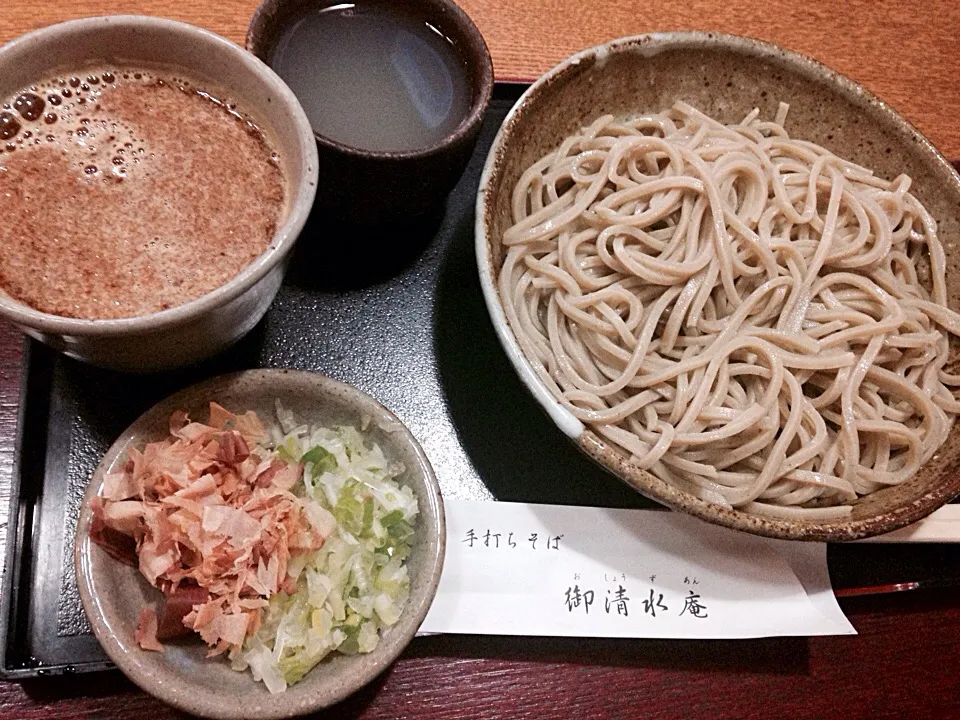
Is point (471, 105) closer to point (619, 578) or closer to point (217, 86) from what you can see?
point (217, 86)

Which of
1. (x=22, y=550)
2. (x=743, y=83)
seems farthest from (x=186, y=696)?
(x=743, y=83)

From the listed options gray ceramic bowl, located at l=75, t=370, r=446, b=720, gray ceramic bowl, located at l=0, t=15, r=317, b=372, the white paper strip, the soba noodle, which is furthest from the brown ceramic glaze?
the white paper strip

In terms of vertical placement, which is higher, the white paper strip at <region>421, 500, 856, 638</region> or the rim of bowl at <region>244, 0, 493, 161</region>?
the rim of bowl at <region>244, 0, 493, 161</region>

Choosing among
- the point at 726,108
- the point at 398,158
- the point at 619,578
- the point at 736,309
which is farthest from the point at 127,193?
the point at 726,108

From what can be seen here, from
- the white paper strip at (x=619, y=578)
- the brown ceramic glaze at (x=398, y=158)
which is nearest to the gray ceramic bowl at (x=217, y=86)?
the brown ceramic glaze at (x=398, y=158)

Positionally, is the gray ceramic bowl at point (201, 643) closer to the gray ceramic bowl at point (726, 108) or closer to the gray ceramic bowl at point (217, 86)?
the gray ceramic bowl at point (217, 86)

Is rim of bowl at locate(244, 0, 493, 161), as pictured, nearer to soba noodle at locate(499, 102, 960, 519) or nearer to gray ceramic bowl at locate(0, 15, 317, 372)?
gray ceramic bowl at locate(0, 15, 317, 372)

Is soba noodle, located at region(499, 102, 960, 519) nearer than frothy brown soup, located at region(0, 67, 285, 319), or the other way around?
frothy brown soup, located at region(0, 67, 285, 319)
